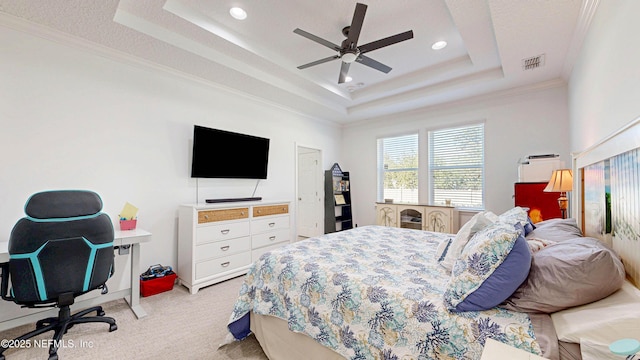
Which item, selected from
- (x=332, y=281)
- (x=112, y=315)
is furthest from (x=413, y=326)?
(x=112, y=315)

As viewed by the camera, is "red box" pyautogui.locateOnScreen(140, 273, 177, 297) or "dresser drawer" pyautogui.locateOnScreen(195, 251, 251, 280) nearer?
"red box" pyautogui.locateOnScreen(140, 273, 177, 297)

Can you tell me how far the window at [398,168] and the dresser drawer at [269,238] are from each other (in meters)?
2.37

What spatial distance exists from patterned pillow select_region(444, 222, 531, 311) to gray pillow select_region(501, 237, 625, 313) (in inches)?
2.1

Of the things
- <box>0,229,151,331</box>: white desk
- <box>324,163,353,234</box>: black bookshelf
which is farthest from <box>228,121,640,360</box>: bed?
<box>324,163,353,234</box>: black bookshelf

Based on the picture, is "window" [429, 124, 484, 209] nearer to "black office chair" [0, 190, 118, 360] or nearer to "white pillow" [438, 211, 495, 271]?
"white pillow" [438, 211, 495, 271]

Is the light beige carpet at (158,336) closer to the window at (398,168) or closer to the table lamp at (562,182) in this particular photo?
the table lamp at (562,182)

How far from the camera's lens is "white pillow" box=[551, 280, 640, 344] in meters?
0.82

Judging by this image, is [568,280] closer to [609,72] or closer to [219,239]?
[609,72]

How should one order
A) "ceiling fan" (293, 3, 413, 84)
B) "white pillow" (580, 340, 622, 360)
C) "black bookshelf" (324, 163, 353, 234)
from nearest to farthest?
"white pillow" (580, 340, 622, 360), "ceiling fan" (293, 3, 413, 84), "black bookshelf" (324, 163, 353, 234)

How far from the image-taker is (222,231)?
314 centimetres

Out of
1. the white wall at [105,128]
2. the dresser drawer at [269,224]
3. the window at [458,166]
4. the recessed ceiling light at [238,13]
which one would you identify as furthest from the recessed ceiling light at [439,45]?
the dresser drawer at [269,224]

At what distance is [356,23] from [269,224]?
8.98ft

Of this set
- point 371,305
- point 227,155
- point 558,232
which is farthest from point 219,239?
point 558,232

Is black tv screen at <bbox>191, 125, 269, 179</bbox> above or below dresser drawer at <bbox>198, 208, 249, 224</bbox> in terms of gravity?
above
